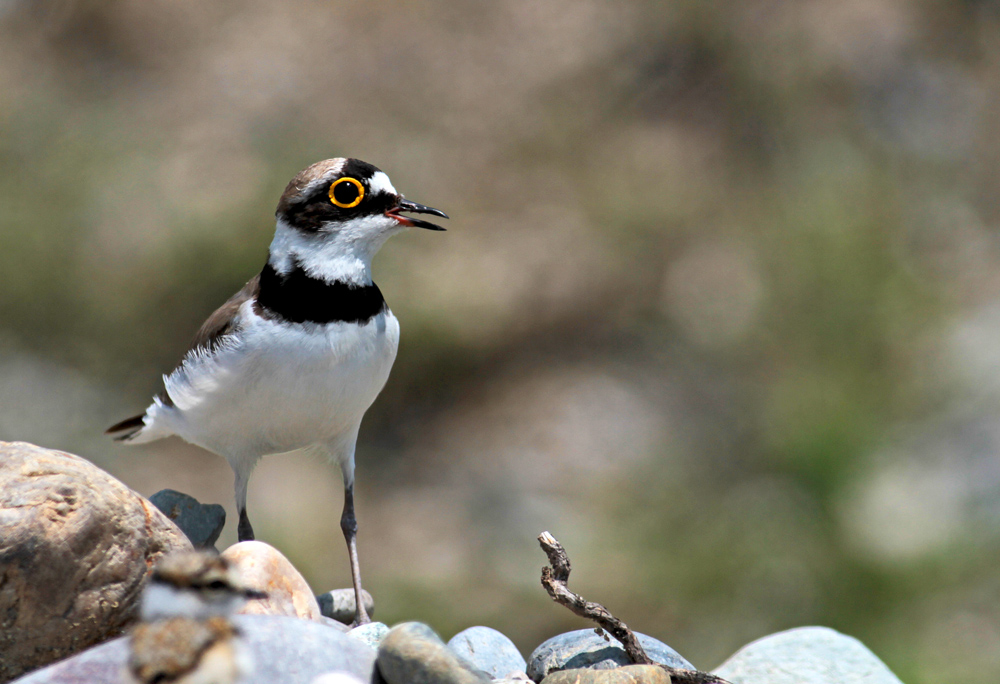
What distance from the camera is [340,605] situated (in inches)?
187

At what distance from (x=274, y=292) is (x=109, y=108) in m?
10.6

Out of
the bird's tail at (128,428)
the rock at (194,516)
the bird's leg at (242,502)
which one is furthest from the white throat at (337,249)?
the bird's tail at (128,428)

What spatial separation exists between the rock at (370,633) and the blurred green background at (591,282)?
559 centimetres

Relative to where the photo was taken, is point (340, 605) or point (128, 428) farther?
point (128, 428)

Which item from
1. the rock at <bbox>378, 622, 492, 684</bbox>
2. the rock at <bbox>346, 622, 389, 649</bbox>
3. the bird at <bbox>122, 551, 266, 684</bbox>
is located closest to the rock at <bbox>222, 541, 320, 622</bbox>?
the rock at <bbox>346, 622, 389, 649</bbox>

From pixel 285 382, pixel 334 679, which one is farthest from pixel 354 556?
pixel 334 679

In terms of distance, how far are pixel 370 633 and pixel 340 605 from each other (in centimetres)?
80

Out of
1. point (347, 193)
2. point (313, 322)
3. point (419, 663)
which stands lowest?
point (419, 663)

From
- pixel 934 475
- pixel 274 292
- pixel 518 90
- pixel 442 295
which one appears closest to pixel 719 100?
pixel 518 90

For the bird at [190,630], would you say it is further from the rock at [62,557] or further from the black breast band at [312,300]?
the black breast band at [312,300]

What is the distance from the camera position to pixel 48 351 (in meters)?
11.6

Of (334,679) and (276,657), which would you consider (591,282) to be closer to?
(276,657)

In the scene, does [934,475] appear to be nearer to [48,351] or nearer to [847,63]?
[847,63]

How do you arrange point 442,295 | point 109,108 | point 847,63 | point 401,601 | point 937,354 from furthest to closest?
1. point 109,108
2. point 847,63
3. point 442,295
4. point 937,354
5. point 401,601
